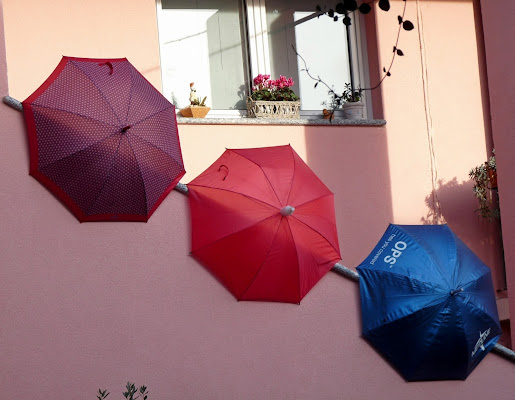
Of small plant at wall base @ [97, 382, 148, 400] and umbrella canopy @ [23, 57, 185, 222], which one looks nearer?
small plant at wall base @ [97, 382, 148, 400]

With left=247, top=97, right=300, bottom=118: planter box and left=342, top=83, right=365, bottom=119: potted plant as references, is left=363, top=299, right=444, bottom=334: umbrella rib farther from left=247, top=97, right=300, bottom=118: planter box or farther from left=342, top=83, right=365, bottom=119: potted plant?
left=342, top=83, right=365, bottom=119: potted plant

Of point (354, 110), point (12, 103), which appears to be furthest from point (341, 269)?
point (354, 110)

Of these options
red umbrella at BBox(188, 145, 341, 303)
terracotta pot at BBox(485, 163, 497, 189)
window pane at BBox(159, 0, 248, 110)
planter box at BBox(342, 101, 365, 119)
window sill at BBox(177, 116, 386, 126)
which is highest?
window pane at BBox(159, 0, 248, 110)

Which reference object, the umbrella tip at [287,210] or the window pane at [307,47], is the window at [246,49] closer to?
the window pane at [307,47]

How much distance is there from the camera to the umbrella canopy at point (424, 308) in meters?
4.73

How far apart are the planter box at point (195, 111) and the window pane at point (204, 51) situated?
21cm

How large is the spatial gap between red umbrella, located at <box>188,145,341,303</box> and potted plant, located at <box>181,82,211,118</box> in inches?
96.5

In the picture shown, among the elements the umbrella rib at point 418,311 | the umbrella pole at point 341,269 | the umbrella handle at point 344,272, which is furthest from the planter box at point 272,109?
the umbrella rib at point 418,311

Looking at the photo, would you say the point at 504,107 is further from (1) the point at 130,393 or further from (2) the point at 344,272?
(1) the point at 130,393

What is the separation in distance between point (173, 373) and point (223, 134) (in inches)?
131

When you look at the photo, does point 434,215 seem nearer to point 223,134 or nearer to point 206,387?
point 223,134

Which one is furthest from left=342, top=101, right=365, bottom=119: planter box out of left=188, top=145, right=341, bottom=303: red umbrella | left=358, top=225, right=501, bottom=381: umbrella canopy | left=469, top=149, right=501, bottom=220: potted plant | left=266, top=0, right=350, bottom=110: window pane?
left=188, top=145, right=341, bottom=303: red umbrella

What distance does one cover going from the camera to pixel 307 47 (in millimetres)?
8109

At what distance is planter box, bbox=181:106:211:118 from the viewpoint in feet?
23.8
